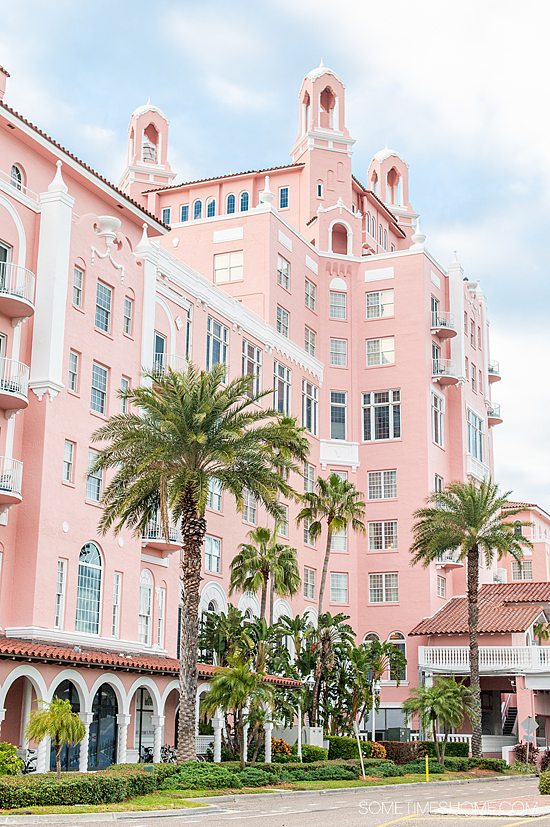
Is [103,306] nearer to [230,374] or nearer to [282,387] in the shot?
[230,374]

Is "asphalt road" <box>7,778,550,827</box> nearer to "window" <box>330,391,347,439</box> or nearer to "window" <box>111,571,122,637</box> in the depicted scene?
"window" <box>111,571,122,637</box>

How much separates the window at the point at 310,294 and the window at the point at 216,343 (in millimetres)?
13133

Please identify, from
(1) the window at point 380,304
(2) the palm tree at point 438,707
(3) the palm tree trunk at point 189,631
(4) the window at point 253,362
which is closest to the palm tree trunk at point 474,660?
(2) the palm tree at point 438,707

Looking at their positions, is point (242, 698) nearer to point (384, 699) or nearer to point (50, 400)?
point (50, 400)

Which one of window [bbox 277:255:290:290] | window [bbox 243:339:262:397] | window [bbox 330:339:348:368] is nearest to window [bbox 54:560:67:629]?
window [bbox 243:339:262:397]

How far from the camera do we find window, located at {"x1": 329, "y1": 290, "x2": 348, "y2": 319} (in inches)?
2630

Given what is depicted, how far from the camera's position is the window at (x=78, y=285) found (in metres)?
38.0

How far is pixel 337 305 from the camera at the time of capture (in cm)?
6706

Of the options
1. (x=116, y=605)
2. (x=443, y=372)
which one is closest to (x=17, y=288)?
(x=116, y=605)

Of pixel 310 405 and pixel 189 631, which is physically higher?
pixel 310 405

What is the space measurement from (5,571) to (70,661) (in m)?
3.97

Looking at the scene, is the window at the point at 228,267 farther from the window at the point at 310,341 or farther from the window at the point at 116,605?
the window at the point at 116,605

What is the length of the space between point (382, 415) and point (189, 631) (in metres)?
34.9

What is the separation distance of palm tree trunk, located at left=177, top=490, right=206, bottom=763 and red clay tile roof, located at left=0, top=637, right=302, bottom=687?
109 inches
